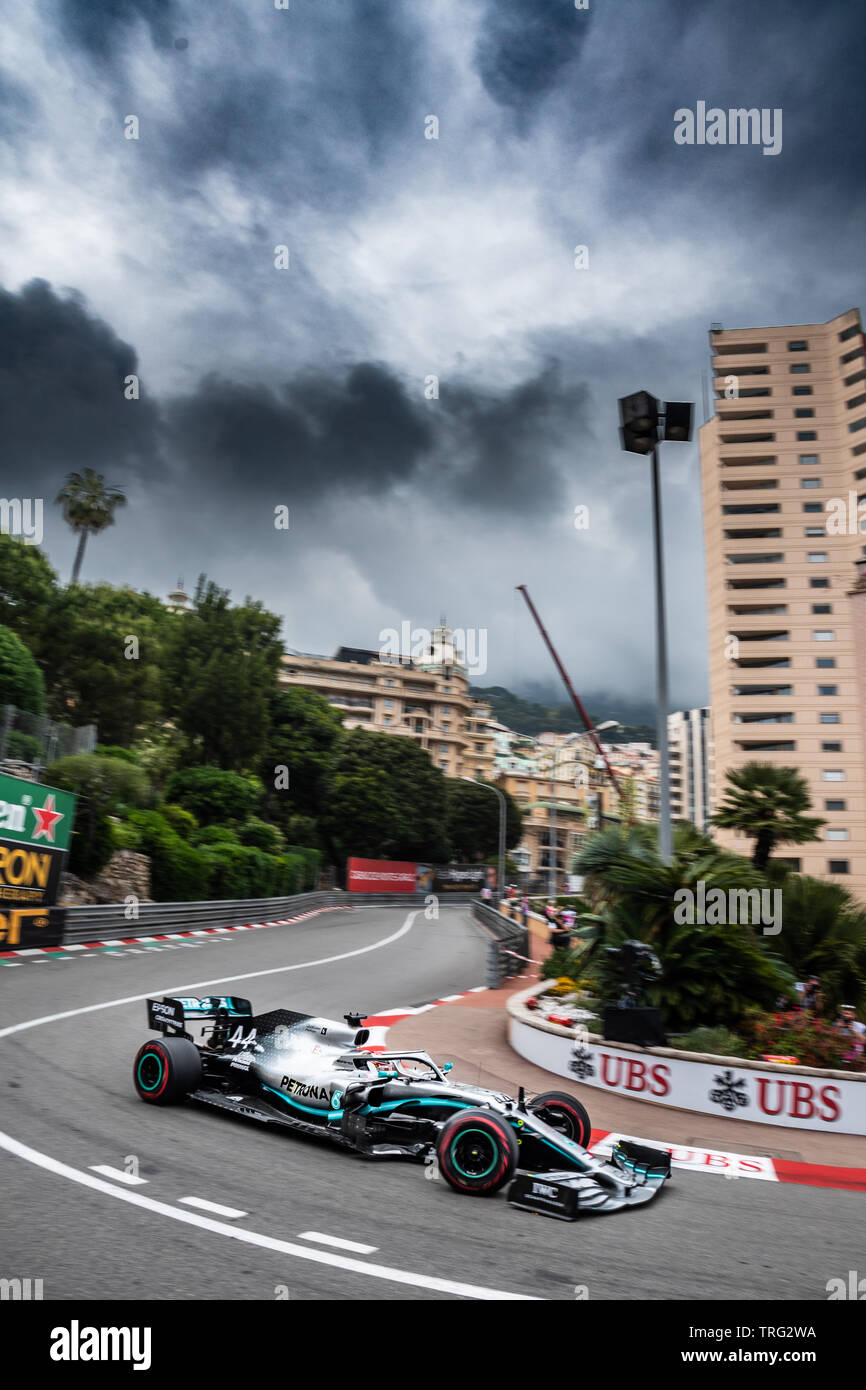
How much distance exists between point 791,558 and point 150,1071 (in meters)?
63.5

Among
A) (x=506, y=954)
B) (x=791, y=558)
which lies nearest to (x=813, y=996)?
(x=506, y=954)

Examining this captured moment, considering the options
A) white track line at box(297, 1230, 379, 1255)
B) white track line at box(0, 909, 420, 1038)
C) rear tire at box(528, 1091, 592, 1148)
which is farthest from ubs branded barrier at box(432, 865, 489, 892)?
white track line at box(297, 1230, 379, 1255)

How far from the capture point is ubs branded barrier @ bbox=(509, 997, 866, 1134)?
335 inches

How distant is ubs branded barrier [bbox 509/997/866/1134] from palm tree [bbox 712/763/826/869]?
36.4 feet

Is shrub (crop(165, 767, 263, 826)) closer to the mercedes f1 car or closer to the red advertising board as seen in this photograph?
the red advertising board

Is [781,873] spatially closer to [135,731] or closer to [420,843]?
[135,731]

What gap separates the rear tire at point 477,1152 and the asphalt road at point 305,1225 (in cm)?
12

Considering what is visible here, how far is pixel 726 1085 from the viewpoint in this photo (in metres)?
8.91

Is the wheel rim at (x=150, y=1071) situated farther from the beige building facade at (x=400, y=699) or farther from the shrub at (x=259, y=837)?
the beige building facade at (x=400, y=699)

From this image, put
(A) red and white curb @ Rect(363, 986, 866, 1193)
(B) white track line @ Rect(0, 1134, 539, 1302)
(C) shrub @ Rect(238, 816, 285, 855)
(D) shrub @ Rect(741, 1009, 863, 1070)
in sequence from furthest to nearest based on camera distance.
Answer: (C) shrub @ Rect(238, 816, 285, 855)
(D) shrub @ Rect(741, 1009, 863, 1070)
(A) red and white curb @ Rect(363, 986, 866, 1193)
(B) white track line @ Rect(0, 1134, 539, 1302)

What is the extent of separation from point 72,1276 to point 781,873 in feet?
38.2

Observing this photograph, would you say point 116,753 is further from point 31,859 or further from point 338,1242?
point 338,1242

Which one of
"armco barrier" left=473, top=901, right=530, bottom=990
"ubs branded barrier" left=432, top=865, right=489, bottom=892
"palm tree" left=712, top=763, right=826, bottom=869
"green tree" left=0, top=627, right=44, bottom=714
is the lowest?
"ubs branded barrier" left=432, top=865, right=489, bottom=892

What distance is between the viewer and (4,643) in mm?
26625
